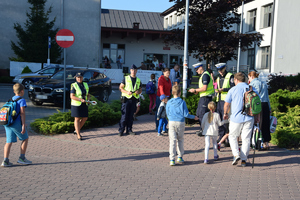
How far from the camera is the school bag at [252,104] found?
649 centimetres

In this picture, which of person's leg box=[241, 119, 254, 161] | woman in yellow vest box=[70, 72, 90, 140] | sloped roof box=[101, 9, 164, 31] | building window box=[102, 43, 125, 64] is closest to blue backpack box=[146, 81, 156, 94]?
woman in yellow vest box=[70, 72, 90, 140]

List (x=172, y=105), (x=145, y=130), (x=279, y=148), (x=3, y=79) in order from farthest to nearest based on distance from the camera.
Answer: (x=3, y=79), (x=145, y=130), (x=279, y=148), (x=172, y=105)

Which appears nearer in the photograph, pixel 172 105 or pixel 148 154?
pixel 172 105

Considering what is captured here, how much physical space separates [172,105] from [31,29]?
26420mm

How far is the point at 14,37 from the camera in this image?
3222cm

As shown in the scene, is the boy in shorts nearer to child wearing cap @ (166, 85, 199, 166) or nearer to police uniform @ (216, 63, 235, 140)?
child wearing cap @ (166, 85, 199, 166)

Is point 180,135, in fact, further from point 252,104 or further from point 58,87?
point 58,87

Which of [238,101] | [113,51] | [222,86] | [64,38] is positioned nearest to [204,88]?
[222,86]

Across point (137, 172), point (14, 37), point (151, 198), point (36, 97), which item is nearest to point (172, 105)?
point (137, 172)

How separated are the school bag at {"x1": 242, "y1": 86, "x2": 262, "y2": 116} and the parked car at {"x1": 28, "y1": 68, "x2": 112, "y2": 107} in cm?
873

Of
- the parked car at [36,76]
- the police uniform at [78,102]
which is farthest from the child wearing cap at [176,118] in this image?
the parked car at [36,76]

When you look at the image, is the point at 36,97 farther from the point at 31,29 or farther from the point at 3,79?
the point at 31,29

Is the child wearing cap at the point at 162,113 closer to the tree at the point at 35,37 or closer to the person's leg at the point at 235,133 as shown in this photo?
the person's leg at the point at 235,133

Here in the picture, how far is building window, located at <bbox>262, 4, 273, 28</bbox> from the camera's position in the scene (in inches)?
1254
